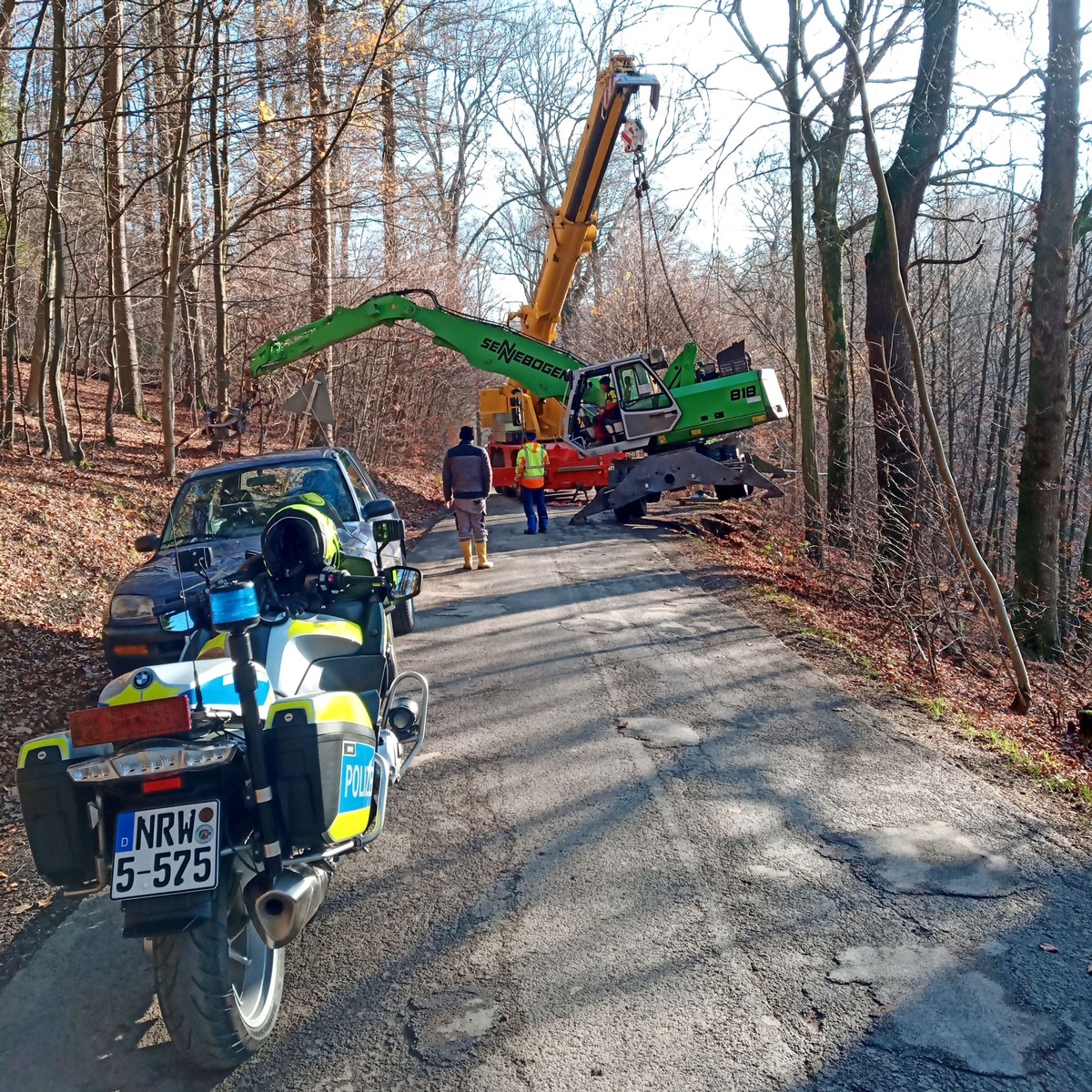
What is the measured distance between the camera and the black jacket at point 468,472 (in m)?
12.4

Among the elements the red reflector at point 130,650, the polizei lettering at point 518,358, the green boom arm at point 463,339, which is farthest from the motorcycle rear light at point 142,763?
the polizei lettering at point 518,358

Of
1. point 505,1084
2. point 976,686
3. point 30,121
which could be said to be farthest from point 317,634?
point 30,121

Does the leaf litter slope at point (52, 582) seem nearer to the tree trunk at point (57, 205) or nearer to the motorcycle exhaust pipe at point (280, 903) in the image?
the tree trunk at point (57, 205)

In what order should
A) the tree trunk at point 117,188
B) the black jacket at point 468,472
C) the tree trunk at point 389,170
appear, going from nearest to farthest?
the tree trunk at point 117,188 < the black jacket at point 468,472 < the tree trunk at point 389,170

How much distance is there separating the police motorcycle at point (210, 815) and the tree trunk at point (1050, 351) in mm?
9674

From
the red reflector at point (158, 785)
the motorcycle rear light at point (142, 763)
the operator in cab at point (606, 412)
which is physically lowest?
the red reflector at point (158, 785)

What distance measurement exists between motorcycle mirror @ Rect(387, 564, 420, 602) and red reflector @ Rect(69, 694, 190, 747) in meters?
2.15

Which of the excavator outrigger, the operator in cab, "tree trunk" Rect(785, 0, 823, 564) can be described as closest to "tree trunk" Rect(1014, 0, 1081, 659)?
"tree trunk" Rect(785, 0, 823, 564)

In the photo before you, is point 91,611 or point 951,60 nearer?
point 91,611

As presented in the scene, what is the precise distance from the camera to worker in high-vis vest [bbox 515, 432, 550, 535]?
51.2ft

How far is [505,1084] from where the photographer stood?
3.11 metres

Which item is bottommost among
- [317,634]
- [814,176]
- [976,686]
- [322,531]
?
[976,686]

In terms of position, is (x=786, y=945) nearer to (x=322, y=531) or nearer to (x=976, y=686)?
(x=322, y=531)

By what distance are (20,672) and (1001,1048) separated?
695cm
